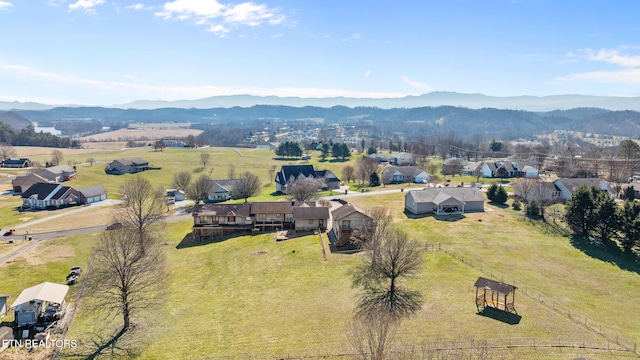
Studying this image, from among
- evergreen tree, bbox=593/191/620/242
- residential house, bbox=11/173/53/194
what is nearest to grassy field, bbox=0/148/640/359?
evergreen tree, bbox=593/191/620/242

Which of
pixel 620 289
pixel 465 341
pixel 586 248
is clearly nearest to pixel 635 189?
pixel 586 248

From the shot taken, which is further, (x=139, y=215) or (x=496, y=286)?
(x=139, y=215)

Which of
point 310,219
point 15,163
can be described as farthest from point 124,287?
point 15,163

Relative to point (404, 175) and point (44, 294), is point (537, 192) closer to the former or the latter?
point (404, 175)

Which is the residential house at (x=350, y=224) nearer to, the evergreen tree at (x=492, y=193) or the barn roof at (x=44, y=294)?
the barn roof at (x=44, y=294)

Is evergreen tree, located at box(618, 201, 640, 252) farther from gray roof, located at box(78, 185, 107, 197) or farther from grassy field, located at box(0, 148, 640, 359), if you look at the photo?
gray roof, located at box(78, 185, 107, 197)

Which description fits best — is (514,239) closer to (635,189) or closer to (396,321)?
(396,321)

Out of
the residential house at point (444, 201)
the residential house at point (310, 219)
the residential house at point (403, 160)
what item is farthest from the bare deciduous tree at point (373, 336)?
the residential house at point (403, 160)
